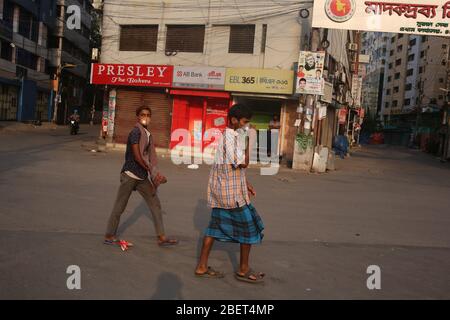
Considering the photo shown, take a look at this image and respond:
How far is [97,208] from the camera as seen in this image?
27.0 feet

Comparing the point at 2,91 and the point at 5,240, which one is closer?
the point at 5,240

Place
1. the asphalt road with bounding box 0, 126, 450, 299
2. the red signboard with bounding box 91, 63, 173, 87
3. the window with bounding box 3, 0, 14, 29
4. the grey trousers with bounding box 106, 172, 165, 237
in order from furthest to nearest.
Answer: the window with bounding box 3, 0, 14, 29 → the red signboard with bounding box 91, 63, 173, 87 → the grey trousers with bounding box 106, 172, 165, 237 → the asphalt road with bounding box 0, 126, 450, 299

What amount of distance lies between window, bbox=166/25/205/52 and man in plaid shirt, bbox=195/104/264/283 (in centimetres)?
1555

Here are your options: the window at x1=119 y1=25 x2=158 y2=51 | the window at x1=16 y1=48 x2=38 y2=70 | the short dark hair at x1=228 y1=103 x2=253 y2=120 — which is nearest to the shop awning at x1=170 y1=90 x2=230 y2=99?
the window at x1=119 y1=25 x2=158 y2=51

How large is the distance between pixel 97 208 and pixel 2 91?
3143cm

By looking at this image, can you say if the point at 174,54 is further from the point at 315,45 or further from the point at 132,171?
the point at 132,171

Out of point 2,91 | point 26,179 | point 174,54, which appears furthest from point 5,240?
point 2,91

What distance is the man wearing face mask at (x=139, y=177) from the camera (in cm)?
582

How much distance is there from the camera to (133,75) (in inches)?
798

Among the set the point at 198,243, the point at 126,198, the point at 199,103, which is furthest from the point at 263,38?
the point at 126,198

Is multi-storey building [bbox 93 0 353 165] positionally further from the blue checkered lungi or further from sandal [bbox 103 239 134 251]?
the blue checkered lungi

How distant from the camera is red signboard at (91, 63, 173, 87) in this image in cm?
1978

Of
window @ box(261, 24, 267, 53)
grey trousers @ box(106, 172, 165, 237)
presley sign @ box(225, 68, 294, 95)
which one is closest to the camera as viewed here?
grey trousers @ box(106, 172, 165, 237)
